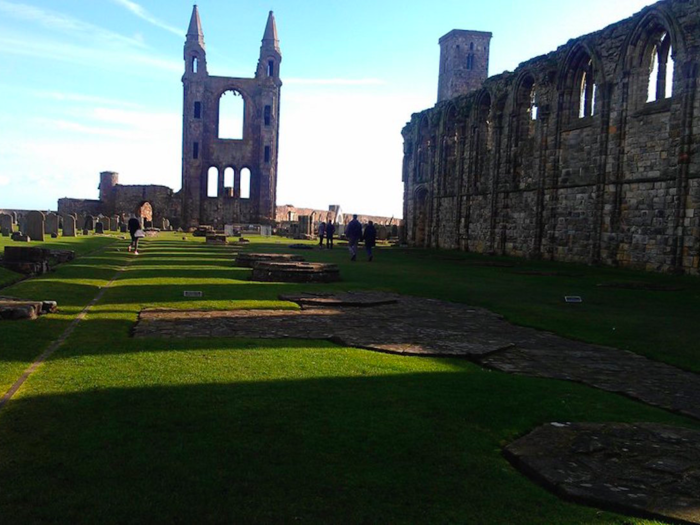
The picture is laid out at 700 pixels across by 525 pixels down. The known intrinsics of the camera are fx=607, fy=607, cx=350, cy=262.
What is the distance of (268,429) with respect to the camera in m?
3.47

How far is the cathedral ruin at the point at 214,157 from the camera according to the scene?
176 ft

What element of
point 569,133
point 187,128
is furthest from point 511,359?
point 187,128

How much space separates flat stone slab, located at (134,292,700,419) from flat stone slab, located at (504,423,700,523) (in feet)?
3.23

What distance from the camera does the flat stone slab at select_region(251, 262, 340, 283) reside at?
489 inches

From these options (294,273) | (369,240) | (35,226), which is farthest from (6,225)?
(294,273)

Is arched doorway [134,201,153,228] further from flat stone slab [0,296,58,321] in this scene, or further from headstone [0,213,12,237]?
flat stone slab [0,296,58,321]

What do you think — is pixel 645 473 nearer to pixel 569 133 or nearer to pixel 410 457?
pixel 410 457

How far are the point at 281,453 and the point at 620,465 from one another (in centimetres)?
173

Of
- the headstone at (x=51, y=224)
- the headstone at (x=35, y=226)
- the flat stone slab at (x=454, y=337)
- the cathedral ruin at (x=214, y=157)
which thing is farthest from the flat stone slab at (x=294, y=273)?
the cathedral ruin at (x=214, y=157)

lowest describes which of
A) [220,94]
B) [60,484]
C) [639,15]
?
[60,484]

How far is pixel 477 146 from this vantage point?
28.8 metres

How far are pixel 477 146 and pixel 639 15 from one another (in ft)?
37.2

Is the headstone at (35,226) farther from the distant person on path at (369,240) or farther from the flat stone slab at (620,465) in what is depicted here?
the flat stone slab at (620,465)

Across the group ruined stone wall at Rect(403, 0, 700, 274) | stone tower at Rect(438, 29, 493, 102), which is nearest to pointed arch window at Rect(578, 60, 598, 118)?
ruined stone wall at Rect(403, 0, 700, 274)
